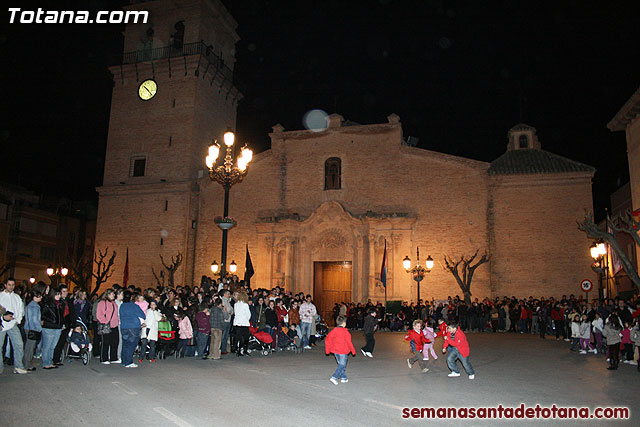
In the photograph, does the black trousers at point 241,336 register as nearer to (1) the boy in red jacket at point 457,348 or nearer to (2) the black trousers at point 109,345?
(2) the black trousers at point 109,345

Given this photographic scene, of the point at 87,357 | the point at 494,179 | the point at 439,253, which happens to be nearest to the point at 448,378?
the point at 87,357

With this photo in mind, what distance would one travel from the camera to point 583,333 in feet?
51.0

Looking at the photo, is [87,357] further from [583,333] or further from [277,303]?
[583,333]

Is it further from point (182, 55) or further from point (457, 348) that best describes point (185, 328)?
point (182, 55)

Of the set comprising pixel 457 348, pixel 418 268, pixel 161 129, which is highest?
pixel 161 129

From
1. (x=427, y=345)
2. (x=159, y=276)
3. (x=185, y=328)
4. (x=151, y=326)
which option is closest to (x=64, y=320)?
(x=151, y=326)

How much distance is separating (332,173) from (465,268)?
9670 millimetres

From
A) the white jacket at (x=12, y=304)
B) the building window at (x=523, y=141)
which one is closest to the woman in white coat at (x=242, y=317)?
the white jacket at (x=12, y=304)

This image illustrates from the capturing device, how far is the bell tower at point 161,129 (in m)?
31.4

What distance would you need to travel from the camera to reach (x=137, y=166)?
33.2m

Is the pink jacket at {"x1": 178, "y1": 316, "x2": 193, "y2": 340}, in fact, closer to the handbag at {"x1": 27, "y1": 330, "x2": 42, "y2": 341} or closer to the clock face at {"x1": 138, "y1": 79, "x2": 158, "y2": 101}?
the handbag at {"x1": 27, "y1": 330, "x2": 42, "y2": 341}

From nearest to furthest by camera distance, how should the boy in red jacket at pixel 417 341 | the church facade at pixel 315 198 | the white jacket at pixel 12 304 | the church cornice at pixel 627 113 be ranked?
the white jacket at pixel 12 304 → the boy in red jacket at pixel 417 341 → the church cornice at pixel 627 113 → the church facade at pixel 315 198

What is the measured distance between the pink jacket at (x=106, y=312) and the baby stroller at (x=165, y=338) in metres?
1.26

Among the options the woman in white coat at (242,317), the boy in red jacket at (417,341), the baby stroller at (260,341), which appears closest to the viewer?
the boy in red jacket at (417,341)
